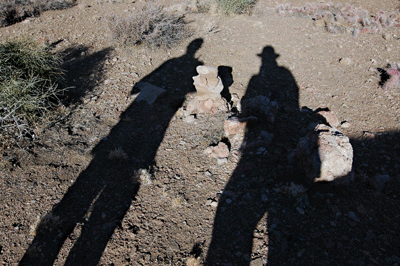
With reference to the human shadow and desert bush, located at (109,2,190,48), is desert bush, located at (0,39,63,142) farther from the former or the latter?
desert bush, located at (109,2,190,48)

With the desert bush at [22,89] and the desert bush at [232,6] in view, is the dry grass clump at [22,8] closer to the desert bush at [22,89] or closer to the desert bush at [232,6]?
the desert bush at [22,89]

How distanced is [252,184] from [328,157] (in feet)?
3.42

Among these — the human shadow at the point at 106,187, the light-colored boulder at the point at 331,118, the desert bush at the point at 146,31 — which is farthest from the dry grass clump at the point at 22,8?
the light-colored boulder at the point at 331,118

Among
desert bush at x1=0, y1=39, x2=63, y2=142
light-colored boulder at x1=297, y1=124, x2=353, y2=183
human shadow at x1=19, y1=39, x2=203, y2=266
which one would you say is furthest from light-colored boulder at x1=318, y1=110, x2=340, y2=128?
desert bush at x1=0, y1=39, x2=63, y2=142

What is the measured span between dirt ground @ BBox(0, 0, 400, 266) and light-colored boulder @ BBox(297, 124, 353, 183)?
20cm

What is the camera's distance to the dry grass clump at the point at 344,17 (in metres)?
8.33

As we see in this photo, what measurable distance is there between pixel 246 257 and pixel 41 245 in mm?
2409

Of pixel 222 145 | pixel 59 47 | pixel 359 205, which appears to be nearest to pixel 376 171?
pixel 359 205

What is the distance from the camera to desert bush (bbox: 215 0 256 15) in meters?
8.80

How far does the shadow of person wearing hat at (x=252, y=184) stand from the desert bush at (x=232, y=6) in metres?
4.46

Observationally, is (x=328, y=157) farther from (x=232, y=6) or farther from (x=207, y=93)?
(x=232, y=6)

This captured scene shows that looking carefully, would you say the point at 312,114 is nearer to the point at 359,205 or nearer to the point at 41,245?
the point at 359,205

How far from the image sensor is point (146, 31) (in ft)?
24.8

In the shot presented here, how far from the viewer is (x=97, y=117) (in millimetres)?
5211
